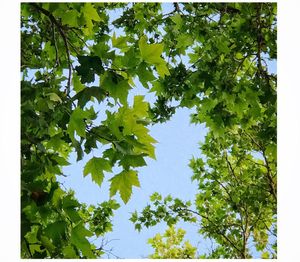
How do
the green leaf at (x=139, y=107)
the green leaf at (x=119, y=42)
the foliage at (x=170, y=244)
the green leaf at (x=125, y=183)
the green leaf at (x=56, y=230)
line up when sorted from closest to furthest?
1. the green leaf at (x=56, y=230)
2. the green leaf at (x=125, y=183)
3. the green leaf at (x=139, y=107)
4. the green leaf at (x=119, y=42)
5. the foliage at (x=170, y=244)

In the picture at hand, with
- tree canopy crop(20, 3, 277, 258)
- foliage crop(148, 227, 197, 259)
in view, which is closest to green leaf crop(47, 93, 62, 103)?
tree canopy crop(20, 3, 277, 258)

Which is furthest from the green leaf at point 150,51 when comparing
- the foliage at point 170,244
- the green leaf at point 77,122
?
the foliage at point 170,244

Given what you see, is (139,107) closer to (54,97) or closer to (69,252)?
(54,97)

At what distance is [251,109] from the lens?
13.1ft

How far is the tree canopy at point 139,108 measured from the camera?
Answer: 2.05m

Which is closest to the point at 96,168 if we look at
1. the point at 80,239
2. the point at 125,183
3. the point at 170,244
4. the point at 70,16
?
the point at 125,183

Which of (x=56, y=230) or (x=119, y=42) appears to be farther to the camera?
(x=119, y=42)

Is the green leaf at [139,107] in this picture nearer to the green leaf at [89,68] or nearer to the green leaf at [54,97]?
the green leaf at [89,68]

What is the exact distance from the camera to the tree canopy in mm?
2047

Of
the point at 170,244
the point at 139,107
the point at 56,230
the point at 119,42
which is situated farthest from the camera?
the point at 170,244

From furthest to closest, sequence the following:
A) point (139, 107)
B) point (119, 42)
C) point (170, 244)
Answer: point (170, 244), point (119, 42), point (139, 107)

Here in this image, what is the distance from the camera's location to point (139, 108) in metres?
2.30

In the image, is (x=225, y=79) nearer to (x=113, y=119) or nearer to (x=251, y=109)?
(x=251, y=109)
